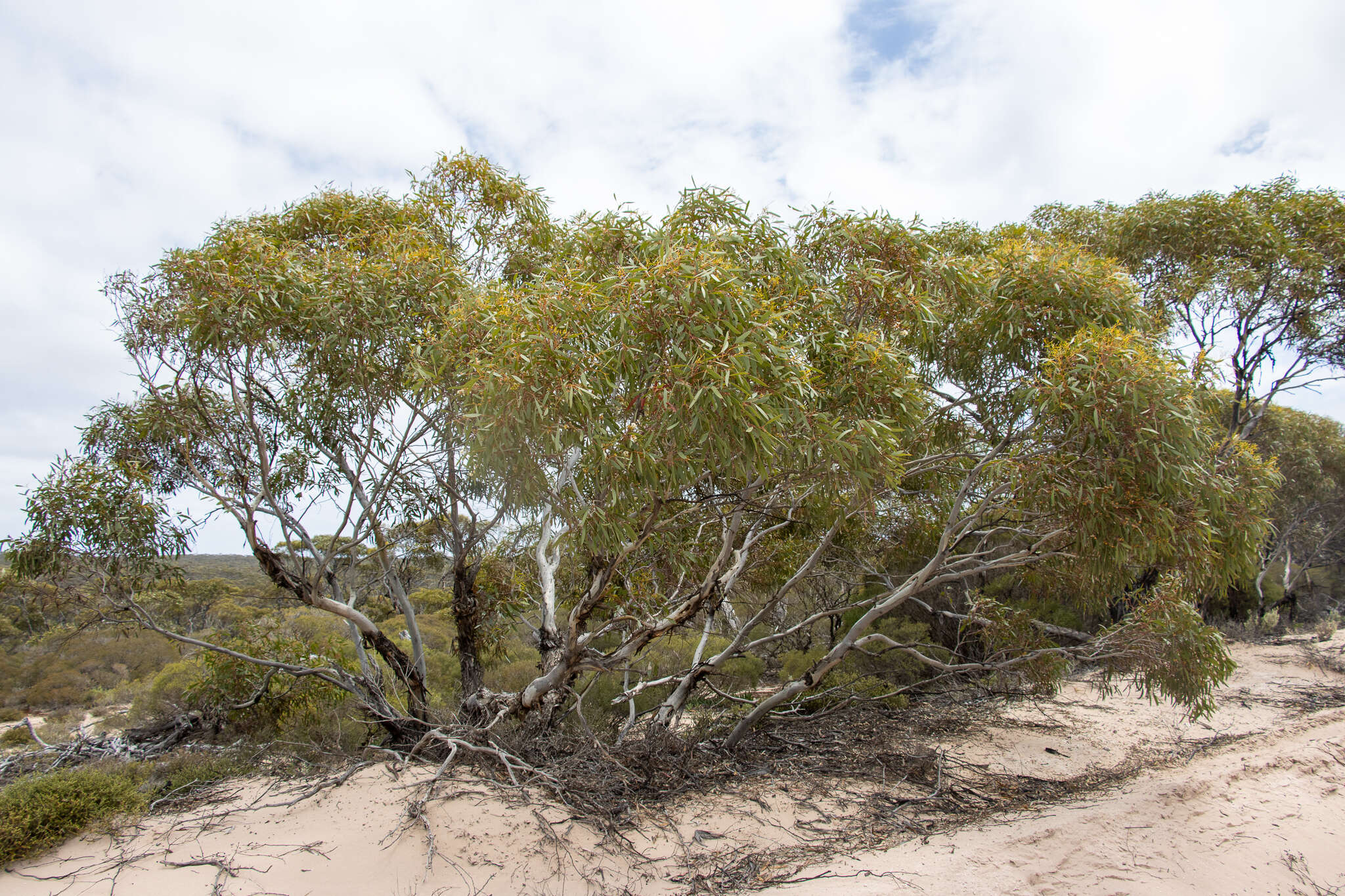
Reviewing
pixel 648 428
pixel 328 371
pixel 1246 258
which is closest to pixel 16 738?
pixel 328 371

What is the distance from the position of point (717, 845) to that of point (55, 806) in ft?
15.3

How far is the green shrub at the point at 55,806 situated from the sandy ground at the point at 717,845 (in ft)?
0.50

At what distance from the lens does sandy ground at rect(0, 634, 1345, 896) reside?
441 centimetres

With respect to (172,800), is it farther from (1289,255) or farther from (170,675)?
(1289,255)

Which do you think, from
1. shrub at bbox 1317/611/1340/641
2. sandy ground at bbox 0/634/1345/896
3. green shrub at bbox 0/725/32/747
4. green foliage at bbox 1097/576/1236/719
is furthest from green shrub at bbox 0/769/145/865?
shrub at bbox 1317/611/1340/641

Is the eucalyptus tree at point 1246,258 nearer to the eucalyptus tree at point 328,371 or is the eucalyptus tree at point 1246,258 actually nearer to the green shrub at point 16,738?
the eucalyptus tree at point 328,371

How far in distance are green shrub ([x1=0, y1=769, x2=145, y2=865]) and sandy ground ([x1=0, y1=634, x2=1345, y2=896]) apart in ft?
0.50

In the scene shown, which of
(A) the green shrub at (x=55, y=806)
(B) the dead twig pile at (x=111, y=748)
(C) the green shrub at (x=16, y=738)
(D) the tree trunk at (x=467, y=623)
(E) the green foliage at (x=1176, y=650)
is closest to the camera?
(A) the green shrub at (x=55, y=806)

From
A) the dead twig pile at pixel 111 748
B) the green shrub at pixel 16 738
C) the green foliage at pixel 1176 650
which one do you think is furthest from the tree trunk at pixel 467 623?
the green shrub at pixel 16 738

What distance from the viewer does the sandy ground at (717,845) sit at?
14.5 ft

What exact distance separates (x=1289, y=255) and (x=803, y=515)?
8.00 m

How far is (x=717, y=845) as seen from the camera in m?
5.02

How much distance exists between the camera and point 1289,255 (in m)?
9.57

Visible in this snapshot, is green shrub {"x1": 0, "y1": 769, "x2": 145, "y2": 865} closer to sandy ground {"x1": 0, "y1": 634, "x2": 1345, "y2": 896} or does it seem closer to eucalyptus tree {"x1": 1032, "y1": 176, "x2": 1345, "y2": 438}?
sandy ground {"x1": 0, "y1": 634, "x2": 1345, "y2": 896}
